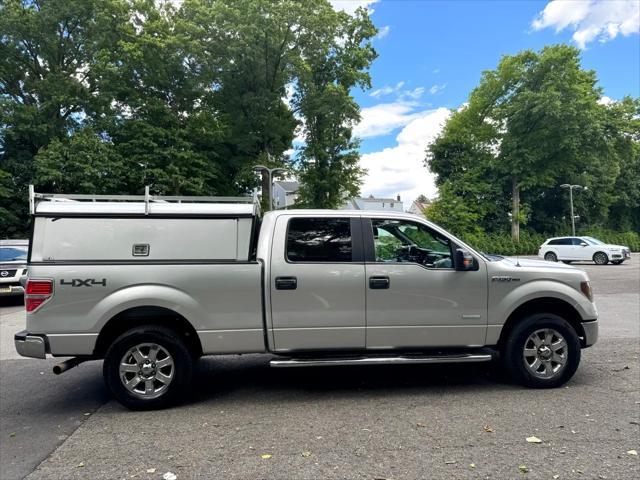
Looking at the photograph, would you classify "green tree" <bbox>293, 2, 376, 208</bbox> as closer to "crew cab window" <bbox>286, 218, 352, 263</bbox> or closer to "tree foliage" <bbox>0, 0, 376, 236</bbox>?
"tree foliage" <bbox>0, 0, 376, 236</bbox>

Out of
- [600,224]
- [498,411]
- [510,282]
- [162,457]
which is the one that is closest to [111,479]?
[162,457]

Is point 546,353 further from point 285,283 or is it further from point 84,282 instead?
point 84,282

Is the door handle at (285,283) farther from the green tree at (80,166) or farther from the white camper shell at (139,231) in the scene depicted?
the green tree at (80,166)

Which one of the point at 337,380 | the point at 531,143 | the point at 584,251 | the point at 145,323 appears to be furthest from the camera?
the point at 531,143

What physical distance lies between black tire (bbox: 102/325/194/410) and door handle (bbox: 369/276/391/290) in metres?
2.02

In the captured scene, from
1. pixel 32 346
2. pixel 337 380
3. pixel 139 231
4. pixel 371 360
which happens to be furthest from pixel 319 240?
pixel 32 346

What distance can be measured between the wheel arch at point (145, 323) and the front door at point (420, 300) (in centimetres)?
189

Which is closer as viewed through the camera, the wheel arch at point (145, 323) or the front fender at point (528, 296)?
the wheel arch at point (145, 323)

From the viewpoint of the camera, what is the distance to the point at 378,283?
4.68 m

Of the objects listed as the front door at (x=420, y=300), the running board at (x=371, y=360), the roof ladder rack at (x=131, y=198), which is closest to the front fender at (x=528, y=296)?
the front door at (x=420, y=300)

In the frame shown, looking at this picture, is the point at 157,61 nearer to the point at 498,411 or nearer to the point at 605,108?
the point at 498,411

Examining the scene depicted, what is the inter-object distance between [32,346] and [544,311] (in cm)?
537

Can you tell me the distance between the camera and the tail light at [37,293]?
4230mm

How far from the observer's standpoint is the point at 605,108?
127ft
